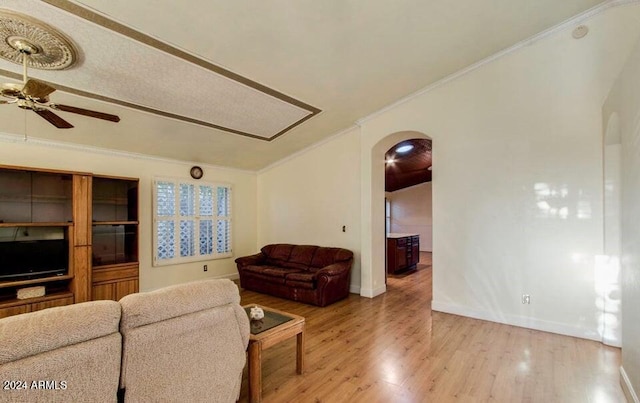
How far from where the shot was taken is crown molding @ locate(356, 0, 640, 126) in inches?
129

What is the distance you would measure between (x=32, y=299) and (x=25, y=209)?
1.14m

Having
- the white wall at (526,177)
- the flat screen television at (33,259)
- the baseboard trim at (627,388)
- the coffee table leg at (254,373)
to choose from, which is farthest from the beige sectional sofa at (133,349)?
the white wall at (526,177)

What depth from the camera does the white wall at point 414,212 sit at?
11.1m

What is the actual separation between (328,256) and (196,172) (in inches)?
119

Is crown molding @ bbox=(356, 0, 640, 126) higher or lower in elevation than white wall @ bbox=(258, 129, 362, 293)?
higher

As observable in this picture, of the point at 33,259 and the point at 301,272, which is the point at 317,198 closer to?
the point at 301,272

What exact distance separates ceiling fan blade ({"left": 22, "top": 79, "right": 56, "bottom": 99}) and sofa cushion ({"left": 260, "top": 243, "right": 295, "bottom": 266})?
4.21 m

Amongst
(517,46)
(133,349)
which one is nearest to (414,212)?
(517,46)

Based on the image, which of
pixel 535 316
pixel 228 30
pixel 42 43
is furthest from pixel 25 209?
pixel 535 316

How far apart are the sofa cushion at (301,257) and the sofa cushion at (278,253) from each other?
9 centimetres

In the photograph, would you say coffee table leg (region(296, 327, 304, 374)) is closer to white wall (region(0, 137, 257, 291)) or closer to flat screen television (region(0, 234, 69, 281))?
flat screen television (region(0, 234, 69, 281))

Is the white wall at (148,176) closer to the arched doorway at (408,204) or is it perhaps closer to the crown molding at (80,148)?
the crown molding at (80,148)

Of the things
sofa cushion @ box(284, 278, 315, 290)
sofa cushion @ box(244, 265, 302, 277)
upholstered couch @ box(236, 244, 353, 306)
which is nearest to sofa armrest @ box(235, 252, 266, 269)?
upholstered couch @ box(236, 244, 353, 306)

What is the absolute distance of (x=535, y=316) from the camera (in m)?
3.67
